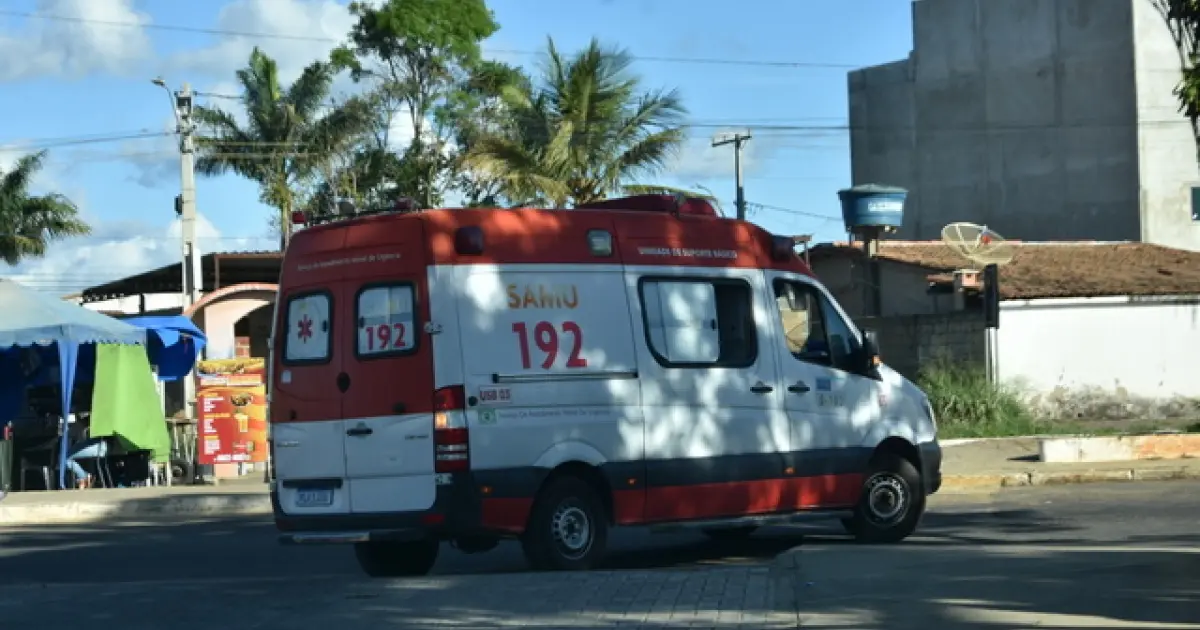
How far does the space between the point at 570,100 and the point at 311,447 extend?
64.5 ft

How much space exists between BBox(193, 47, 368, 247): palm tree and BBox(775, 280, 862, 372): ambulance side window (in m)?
35.3

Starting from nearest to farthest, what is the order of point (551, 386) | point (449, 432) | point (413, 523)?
point (449, 432)
point (413, 523)
point (551, 386)

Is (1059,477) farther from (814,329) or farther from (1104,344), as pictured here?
(1104,344)

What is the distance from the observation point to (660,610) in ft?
31.6

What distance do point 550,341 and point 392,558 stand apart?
7.22 feet

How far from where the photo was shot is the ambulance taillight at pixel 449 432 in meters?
11.1

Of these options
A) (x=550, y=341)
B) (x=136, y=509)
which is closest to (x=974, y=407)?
(x=136, y=509)

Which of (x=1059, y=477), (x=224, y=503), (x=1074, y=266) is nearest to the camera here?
(x=1059, y=477)

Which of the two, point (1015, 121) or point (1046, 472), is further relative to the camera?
point (1015, 121)

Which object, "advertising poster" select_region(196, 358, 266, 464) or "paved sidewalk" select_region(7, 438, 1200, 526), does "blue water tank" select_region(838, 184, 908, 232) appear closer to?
"paved sidewalk" select_region(7, 438, 1200, 526)

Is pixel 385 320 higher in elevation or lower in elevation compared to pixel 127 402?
higher

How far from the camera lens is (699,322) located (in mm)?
12672

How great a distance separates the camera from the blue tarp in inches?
1000

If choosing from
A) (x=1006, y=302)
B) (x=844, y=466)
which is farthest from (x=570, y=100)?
(x=844, y=466)
